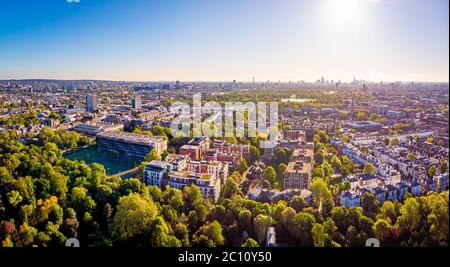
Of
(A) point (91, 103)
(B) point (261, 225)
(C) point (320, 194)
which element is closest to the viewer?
(B) point (261, 225)

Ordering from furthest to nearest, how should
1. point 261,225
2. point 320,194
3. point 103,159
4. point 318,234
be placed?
point 103,159, point 320,194, point 261,225, point 318,234

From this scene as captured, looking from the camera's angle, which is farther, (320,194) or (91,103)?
(91,103)

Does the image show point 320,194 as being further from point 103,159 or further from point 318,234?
point 103,159

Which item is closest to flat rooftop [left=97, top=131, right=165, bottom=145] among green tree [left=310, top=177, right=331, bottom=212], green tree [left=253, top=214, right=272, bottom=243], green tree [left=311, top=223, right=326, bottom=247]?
green tree [left=310, top=177, right=331, bottom=212]

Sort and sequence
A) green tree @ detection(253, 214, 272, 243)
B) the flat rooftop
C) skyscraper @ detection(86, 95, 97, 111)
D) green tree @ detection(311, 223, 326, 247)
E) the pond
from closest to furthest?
green tree @ detection(311, 223, 326, 247)
green tree @ detection(253, 214, 272, 243)
the pond
the flat rooftop
skyscraper @ detection(86, 95, 97, 111)

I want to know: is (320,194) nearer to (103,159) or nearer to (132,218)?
(132,218)

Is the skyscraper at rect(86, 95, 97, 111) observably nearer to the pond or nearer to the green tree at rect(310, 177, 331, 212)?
the pond

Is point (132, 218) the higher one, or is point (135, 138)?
point (135, 138)

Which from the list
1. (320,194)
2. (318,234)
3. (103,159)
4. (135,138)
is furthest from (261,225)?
(135,138)

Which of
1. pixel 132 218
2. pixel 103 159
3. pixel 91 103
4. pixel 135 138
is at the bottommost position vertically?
pixel 103 159
